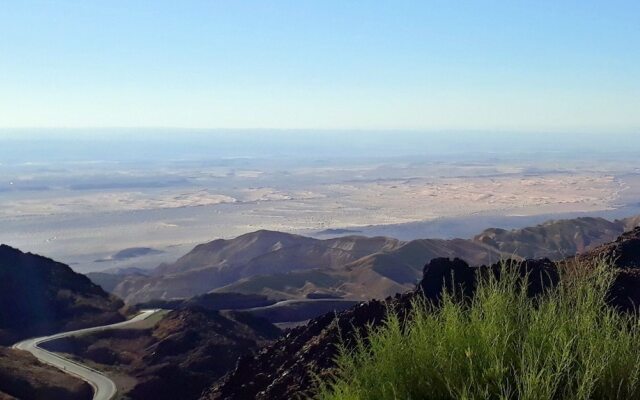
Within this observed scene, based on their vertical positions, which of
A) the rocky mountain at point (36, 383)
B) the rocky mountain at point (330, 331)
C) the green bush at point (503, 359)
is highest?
the green bush at point (503, 359)

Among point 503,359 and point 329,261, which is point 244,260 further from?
point 503,359

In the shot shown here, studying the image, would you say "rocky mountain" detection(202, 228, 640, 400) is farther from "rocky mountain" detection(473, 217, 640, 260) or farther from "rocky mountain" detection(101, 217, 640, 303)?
"rocky mountain" detection(473, 217, 640, 260)

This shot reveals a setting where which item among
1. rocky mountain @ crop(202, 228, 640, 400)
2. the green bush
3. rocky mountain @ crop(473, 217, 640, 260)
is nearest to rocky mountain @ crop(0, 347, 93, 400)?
rocky mountain @ crop(202, 228, 640, 400)

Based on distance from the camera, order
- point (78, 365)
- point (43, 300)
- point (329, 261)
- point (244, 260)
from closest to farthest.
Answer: point (78, 365) → point (43, 300) → point (329, 261) → point (244, 260)

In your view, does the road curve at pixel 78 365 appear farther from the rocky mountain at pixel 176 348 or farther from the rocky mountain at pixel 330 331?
the rocky mountain at pixel 330 331

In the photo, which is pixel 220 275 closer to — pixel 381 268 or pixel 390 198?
pixel 381 268

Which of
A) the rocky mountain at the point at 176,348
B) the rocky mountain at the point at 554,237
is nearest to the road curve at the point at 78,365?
the rocky mountain at the point at 176,348

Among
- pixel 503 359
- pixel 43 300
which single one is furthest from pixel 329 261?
pixel 503 359
